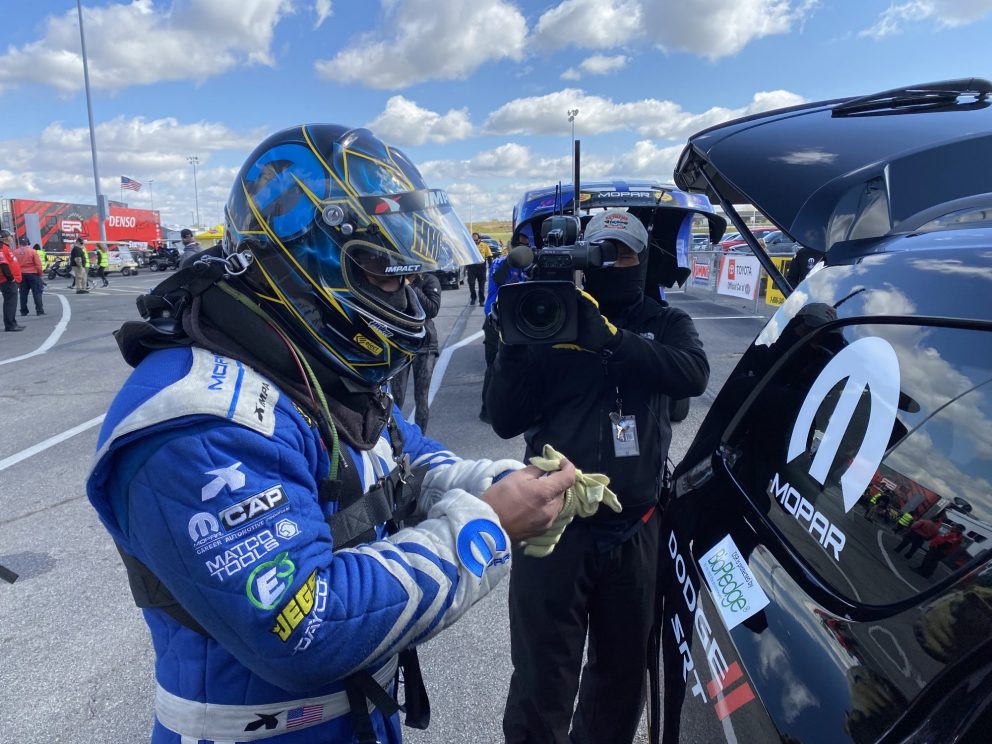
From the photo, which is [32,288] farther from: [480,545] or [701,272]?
[480,545]

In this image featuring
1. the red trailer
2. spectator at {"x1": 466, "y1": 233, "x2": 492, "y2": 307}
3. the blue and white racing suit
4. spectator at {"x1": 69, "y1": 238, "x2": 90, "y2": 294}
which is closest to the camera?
the blue and white racing suit

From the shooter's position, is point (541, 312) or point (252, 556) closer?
point (252, 556)

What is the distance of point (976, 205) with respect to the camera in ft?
4.07

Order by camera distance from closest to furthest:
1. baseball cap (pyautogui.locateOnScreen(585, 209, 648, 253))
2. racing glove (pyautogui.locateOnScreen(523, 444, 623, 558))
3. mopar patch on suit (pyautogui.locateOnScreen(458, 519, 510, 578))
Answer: mopar patch on suit (pyautogui.locateOnScreen(458, 519, 510, 578)), racing glove (pyautogui.locateOnScreen(523, 444, 623, 558)), baseball cap (pyautogui.locateOnScreen(585, 209, 648, 253))

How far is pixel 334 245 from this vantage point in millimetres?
1383

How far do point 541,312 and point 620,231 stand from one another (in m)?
0.52

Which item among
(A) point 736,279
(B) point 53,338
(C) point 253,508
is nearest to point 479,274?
(A) point 736,279

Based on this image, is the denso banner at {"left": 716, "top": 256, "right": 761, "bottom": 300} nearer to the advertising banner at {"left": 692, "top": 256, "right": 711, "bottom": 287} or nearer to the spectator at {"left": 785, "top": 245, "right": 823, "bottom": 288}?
the advertising banner at {"left": 692, "top": 256, "right": 711, "bottom": 287}

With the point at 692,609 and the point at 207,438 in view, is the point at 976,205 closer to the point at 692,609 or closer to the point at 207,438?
the point at 692,609

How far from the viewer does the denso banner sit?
1311cm

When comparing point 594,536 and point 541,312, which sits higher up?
point 541,312

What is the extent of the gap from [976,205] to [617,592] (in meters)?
1.47

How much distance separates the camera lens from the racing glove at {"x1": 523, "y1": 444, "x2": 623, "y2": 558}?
21.5 inches

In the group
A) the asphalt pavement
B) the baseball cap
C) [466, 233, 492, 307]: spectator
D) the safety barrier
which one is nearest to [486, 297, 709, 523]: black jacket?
the baseball cap
